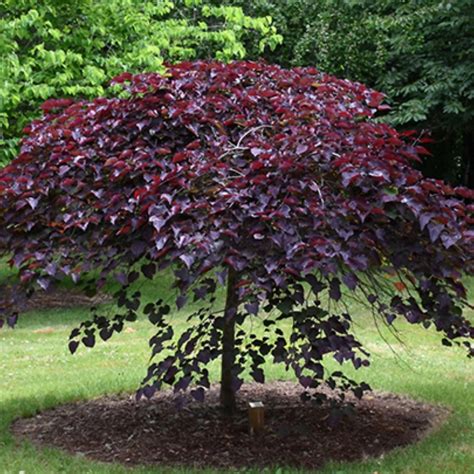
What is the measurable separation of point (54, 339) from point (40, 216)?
6.35 meters

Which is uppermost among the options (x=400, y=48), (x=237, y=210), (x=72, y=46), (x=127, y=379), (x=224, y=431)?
(x=400, y=48)

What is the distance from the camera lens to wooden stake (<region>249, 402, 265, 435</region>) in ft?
18.3

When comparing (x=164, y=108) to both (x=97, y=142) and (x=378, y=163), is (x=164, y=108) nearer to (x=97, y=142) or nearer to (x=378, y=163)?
(x=97, y=142)

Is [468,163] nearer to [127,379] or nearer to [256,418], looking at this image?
[127,379]

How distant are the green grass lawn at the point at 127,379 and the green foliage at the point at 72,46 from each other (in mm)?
2600

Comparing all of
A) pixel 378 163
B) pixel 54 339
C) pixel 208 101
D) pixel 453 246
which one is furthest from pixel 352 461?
Result: pixel 54 339

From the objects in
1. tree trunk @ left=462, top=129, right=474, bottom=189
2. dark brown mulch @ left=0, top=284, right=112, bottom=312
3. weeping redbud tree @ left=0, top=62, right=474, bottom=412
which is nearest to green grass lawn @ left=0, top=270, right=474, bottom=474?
weeping redbud tree @ left=0, top=62, right=474, bottom=412

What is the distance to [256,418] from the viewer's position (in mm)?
5594

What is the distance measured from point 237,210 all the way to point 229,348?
1314 millimetres

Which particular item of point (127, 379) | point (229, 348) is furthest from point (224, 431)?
point (127, 379)

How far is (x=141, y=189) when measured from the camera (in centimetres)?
482

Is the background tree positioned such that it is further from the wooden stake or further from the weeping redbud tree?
the wooden stake

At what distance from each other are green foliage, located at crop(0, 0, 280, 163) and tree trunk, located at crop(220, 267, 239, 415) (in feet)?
17.6

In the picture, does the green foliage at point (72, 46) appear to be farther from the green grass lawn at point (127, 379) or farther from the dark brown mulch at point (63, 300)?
the dark brown mulch at point (63, 300)
